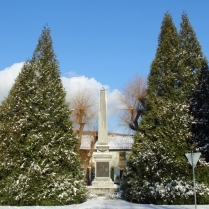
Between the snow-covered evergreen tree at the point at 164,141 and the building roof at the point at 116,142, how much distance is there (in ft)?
77.7

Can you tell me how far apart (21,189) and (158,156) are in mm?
7240

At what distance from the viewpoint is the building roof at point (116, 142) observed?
41219 millimetres

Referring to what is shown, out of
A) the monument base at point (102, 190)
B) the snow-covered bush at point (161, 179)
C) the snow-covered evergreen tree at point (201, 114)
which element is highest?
the snow-covered evergreen tree at point (201, 114)

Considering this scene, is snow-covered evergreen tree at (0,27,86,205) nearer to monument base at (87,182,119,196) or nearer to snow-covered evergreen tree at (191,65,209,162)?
monument base at (87,182,119,196)

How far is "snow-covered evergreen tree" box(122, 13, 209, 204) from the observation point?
14977 millimetres

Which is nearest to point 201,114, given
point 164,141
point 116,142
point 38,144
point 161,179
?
point 164,141

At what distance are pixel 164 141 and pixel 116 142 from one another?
2778 cm

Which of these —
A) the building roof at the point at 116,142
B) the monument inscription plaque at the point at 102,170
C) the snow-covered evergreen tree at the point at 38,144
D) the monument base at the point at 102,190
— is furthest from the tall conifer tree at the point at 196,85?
the building roof at the point at 116,142

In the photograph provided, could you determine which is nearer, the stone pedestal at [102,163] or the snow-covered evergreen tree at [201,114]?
the snow-covered evergreen tree at [201,114]

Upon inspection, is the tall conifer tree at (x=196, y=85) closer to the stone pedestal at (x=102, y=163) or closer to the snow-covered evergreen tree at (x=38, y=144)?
the snow-covered evergreen tree at (x=38, y=144)

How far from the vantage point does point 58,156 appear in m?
15.7

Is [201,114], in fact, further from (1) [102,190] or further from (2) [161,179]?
(1) [102,190]

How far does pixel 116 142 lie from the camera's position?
43281 mm

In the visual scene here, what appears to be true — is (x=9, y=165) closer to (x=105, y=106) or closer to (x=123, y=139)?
(x=105, y=106)
